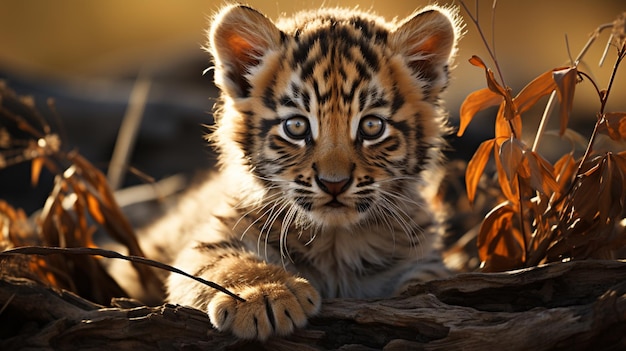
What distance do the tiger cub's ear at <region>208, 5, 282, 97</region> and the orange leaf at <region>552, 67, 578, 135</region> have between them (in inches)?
43.3

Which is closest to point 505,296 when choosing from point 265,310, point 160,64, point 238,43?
point 265,310

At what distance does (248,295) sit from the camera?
2289mm

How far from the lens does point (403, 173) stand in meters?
2.78

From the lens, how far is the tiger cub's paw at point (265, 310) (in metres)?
2.17

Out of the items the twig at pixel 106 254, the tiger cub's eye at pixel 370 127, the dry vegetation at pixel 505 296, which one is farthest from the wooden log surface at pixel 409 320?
the tiger cub's eye at pixel 370 127

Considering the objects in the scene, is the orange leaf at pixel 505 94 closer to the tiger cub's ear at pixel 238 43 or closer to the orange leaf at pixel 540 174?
the orange leaf at pixel 540 174

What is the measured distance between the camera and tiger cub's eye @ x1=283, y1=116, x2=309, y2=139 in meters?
2.66

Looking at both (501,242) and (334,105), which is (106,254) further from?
(501,242)

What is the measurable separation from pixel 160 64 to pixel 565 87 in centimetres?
678

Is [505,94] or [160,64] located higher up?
[160,64]

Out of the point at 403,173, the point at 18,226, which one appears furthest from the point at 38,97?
the point at 403,173

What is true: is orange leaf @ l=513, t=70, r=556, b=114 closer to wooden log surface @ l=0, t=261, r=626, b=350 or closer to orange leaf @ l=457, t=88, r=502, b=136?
orange leaf @ l=457, t=88, r=502, b=136

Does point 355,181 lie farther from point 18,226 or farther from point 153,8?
point 153,8

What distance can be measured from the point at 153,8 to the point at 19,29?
167 centimetres
